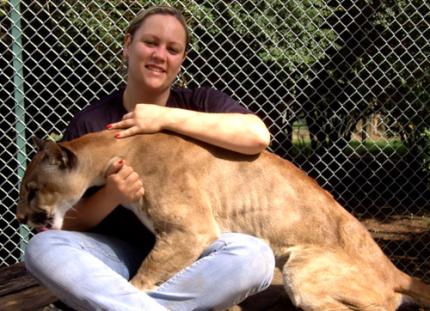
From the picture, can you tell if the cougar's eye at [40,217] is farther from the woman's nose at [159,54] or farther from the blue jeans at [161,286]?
the woman's nose at [159,54]

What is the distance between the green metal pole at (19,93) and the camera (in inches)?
211

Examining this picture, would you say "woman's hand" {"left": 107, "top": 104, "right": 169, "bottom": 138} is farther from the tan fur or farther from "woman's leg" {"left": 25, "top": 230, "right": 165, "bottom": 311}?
"woman's leg" {"left": 25, "top": 230, "right": 165, "bottom": 311}

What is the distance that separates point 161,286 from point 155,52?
1293 millimetres

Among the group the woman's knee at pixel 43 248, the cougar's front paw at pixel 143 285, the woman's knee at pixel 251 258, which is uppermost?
the woman's knee at pixel 43 248

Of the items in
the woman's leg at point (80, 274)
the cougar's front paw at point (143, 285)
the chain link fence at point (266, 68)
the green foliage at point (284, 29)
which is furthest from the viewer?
the green foliage at point (284, 29)

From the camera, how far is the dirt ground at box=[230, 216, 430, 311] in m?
4.04

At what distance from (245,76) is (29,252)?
3.84 metres

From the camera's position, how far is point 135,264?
3578 mm

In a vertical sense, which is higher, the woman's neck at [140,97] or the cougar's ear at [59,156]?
the woman's neck at [140,97]

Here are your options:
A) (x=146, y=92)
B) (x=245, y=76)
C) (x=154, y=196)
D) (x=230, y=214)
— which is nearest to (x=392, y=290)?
(x=230, y=214)

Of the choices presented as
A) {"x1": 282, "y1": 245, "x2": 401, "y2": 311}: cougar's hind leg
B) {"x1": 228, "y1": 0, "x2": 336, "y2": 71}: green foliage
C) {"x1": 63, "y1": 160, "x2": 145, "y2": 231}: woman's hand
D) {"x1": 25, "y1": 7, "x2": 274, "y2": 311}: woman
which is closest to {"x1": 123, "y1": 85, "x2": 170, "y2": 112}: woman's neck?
{"x1": 25, "y1": 7, "x2": 274, "y2": 311}: woman

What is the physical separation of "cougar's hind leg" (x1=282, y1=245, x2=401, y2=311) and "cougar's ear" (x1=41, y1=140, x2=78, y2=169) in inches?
51.2

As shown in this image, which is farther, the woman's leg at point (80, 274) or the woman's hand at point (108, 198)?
the woman's hand at point (108, 198)

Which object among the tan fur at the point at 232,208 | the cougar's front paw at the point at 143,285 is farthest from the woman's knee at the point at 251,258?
the cougar's front paw at the point at 143,285
